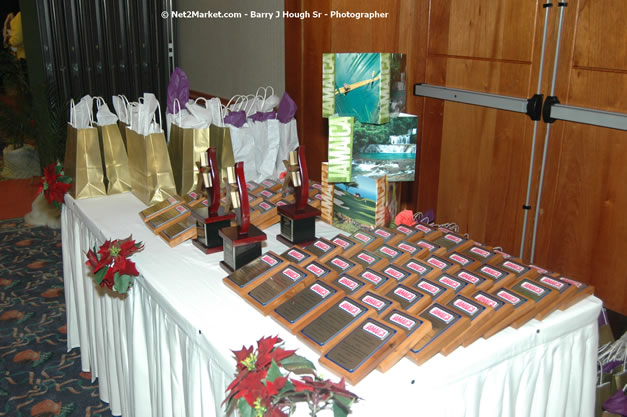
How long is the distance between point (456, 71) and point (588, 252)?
1.00 meters

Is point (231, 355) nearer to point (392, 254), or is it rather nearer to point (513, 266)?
point (392, 254)

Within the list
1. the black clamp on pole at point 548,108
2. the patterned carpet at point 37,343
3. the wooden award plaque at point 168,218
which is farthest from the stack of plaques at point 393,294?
the patterned carpet at point 37,343

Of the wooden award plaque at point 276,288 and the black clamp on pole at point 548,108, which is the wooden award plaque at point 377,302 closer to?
the wooden award plaque at point 276,288

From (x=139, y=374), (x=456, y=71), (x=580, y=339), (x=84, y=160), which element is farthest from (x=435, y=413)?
(x=456, y=71)

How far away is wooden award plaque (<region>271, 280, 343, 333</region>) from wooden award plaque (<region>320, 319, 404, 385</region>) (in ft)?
0.38

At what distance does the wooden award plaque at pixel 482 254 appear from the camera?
4.67 feet

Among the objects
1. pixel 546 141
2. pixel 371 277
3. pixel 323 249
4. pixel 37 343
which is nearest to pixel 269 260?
pixel 323 249

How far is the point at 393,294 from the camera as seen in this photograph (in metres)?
1.25

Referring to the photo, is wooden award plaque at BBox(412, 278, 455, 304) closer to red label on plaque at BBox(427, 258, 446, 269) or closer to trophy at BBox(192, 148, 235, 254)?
red label on plaque at BBox(427, 258, 446, 269)

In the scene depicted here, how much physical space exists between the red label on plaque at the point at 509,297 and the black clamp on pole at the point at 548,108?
43.7 inches

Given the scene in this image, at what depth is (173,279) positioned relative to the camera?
148cm

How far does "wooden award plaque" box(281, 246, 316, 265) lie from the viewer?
1.42 meters

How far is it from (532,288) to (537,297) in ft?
0.12

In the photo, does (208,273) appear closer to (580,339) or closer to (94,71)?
(580,339)
